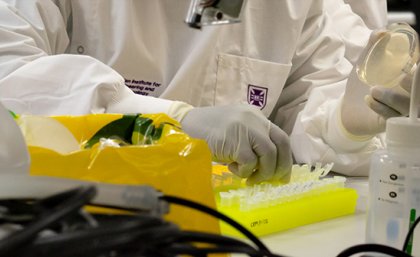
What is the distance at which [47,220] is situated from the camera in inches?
11.9

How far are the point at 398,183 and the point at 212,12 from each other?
308mm

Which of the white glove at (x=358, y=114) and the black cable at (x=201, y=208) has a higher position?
the black cable at (x=201, y=208)

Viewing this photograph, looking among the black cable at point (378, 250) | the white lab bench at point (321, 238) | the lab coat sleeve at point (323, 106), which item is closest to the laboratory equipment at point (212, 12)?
the black cable at point (378, 250)

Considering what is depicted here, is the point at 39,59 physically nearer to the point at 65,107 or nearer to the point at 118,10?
the point at 65,107

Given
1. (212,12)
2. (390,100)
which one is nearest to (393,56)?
(390,100)

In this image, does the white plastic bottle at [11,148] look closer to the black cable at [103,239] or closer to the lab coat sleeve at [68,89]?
the black cable at [103,239]

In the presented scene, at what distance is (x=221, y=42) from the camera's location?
1415mm

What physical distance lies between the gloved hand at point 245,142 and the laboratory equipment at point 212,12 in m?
0.43

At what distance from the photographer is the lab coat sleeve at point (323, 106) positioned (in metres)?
1.28

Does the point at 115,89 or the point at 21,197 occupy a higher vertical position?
the point at 21,197

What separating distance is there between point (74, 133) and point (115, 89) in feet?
1.48

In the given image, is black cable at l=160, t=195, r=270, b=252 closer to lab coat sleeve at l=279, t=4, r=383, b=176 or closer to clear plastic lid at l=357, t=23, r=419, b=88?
clear plastic lid at l=357, t=23, r=419, b=88

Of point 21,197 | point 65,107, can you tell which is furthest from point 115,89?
point 21,197

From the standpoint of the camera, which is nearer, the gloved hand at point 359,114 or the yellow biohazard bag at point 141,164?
the yellow biohazard bag at point 141,164
